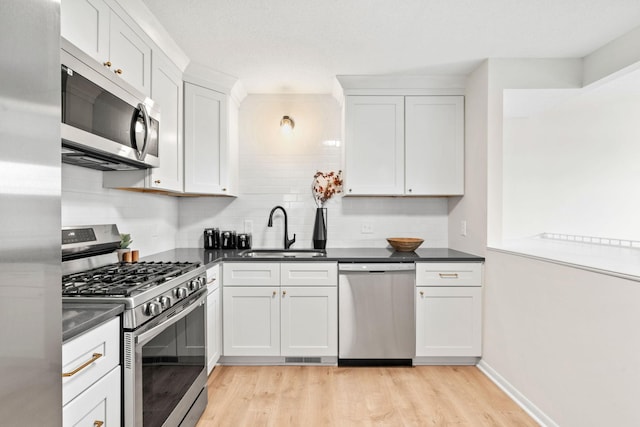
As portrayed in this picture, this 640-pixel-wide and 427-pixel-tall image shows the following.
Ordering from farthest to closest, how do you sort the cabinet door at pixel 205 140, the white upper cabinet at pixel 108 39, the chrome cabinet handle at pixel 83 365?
the cabinet door at pixel 205 140 < the white upper cabinet at pixel 108 39 < the chrome cabinet handle at pixel 83 365

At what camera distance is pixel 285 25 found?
229 centimetres

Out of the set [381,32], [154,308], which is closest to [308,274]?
Answer: [154,308]

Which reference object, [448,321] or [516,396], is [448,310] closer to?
[448,321]

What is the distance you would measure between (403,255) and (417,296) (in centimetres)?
34

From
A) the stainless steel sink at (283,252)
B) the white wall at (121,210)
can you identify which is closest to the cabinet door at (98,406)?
the white wall at (121,210)

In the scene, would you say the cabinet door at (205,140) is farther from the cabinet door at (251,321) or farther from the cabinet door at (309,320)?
the cabinet door at (309,320)

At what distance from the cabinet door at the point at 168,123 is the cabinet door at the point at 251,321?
96 centimetres

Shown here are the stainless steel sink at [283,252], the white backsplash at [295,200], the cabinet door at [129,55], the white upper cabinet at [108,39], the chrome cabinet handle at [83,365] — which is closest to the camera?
the chrome cabinet handle at [83,365]

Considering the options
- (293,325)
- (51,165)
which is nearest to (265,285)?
(293,325)

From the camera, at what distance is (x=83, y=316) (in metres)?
1.21

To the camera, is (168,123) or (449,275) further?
(449,275)

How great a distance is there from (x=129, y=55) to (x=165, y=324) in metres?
1.49

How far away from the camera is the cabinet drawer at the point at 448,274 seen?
285cm

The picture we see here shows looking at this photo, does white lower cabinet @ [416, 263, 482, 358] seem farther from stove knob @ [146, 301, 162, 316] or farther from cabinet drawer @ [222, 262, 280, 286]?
stove knob @ [146, 301, 162, 316]
